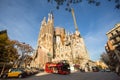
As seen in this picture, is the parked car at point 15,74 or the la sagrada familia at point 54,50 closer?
the parked car at point 15,74

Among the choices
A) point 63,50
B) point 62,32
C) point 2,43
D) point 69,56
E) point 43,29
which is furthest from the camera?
point 62,32

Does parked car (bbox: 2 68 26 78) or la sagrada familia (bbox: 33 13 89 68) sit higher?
la sagrada familia (bbox: 33 13 89 68)

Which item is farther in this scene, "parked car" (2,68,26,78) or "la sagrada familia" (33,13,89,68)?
"la sagrada familia" (33,13,89,68)

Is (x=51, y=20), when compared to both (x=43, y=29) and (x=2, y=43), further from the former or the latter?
(x=2, y=43)

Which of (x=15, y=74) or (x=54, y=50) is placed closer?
(x=15, y=74)

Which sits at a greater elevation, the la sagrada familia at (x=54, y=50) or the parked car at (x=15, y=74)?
the la sagrada familia at (x=54, y=50)

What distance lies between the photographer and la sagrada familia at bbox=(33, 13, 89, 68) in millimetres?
75062

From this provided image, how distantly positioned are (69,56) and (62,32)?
49.1 metres

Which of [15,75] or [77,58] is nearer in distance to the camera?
[15,75]

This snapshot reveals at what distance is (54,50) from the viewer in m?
96.7

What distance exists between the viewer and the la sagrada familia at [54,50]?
246 feet

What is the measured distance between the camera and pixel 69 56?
278 feet

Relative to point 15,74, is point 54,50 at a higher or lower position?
higher

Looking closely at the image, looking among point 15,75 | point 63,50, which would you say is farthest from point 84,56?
point 15,75
